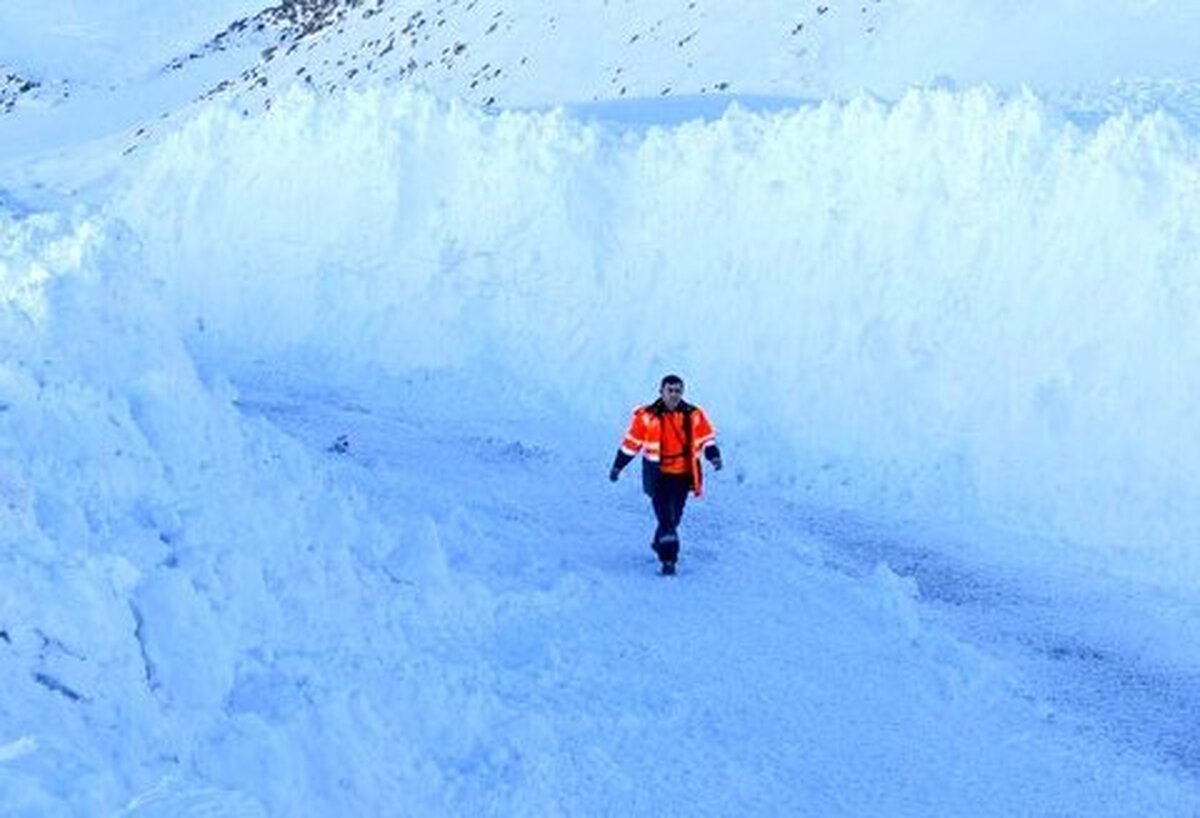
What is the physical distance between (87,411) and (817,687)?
180 inches

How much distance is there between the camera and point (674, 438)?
11.4 m

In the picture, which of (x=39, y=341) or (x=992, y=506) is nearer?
(x=39, y=341)

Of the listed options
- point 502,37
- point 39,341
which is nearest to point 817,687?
point 39,341

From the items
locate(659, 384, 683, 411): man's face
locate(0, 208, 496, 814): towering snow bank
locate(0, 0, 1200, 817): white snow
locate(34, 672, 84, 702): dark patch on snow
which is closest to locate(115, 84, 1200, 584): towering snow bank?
locate(0, 0, 1200, 817): white snow

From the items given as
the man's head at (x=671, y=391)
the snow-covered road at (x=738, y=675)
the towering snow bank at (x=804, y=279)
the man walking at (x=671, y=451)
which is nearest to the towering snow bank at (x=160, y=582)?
the snow-covered road at (x=738, y=675)

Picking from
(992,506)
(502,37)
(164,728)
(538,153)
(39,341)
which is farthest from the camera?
(502,37)

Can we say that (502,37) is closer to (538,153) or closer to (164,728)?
(538,153)

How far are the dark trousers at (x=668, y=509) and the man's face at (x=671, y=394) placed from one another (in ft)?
1.71

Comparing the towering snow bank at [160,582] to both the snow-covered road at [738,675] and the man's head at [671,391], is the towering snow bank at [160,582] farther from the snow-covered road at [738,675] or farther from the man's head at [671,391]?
the man's head at [671,391]

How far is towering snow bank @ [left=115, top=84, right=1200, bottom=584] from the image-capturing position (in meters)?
14.1

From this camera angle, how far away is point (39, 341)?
28.6 ft

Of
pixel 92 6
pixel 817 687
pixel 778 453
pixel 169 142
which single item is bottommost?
pixel 817 687

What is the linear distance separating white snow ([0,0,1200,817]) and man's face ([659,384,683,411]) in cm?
127

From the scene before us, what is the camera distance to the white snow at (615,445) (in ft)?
24.4
